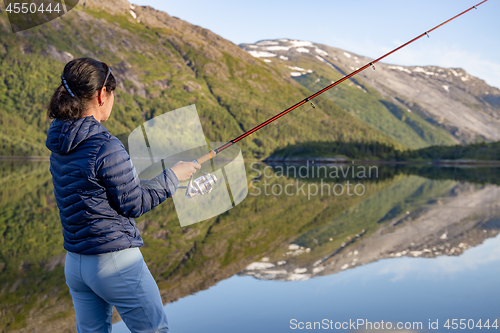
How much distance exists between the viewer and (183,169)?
3025 millimetres

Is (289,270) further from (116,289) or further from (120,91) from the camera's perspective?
(120,91)

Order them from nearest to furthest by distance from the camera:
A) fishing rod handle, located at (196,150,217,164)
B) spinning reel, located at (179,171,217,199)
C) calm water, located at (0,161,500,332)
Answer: spinning reel, located at (179,171,217,199) → fishing rod handle, located at (196,150,217,164) → calm water, located at (0,161,500,332)

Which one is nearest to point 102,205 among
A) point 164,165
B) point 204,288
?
point 164,165

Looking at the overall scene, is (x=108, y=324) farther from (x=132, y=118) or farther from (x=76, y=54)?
(x=76, y=54)

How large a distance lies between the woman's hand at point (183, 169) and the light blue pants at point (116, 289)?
0.63 m

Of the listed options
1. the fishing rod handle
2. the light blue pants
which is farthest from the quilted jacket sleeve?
the fishing rod handle

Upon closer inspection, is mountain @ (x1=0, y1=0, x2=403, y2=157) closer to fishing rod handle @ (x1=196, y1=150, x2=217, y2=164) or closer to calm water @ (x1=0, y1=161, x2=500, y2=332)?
calm water @ (x1=0, y1=161, x2=500, y2=332)

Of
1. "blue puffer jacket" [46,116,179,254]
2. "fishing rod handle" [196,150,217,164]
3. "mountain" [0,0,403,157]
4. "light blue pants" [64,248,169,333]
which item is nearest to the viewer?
"blue puffer jacket" [46,116,179,254]

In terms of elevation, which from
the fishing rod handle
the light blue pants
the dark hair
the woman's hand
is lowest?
the light blue pants

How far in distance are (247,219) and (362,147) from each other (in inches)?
4754

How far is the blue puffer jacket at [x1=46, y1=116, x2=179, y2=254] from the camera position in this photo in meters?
2.41

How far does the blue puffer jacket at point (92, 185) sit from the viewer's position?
7.89ft

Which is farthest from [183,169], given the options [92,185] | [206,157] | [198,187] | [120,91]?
[120,91]

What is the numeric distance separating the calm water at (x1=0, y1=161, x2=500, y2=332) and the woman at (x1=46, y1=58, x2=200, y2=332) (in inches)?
94.5
